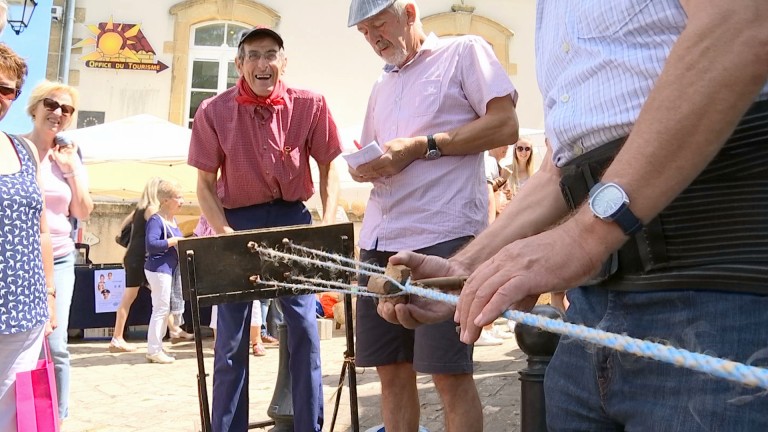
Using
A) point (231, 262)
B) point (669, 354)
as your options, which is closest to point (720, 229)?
point (669, 354)

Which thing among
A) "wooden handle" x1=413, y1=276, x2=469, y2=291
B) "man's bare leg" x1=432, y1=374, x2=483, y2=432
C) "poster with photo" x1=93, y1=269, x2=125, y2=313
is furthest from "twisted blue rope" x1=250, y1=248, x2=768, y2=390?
"poster with photo" x1=93, y1=269, x2=125, y2=313

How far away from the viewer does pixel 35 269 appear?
11.4 feet

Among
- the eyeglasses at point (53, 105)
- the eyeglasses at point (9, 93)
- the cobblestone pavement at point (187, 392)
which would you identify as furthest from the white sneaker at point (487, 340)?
the eyeglasses at point (9, 93)

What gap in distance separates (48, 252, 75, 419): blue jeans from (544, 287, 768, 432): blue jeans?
3760 mm

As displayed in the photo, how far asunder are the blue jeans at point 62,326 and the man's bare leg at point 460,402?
2540 millimetres

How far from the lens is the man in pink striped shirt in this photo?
128 inches

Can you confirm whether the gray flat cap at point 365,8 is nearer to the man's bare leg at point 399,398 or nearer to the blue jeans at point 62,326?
the man's bare leg at point 399,398

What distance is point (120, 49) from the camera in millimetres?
15609

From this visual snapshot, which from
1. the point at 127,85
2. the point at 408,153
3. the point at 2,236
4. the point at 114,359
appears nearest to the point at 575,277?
the point at 408,153

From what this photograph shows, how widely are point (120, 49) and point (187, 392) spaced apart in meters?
11.4

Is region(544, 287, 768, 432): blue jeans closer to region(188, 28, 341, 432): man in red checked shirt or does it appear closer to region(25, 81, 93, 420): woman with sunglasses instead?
region(188, 28, 341, 432): man in red checked shirt

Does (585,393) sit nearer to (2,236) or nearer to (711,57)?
(711,57)

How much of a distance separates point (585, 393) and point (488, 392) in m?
3.89

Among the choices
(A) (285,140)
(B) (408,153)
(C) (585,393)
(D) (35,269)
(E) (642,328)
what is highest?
(A) (285,140)
